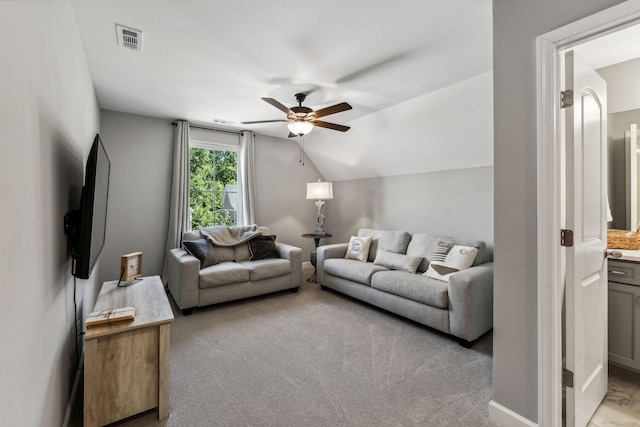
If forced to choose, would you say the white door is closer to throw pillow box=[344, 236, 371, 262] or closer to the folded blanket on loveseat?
throw pillow box=[344, 236, 371, 262]

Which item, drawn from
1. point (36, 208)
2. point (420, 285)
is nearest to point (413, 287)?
point (420, 285)

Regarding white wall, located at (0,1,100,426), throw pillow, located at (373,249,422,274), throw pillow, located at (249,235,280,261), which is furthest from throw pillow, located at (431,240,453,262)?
white wall, located at (0,1,100,426)

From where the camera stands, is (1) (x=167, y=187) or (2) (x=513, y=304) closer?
(2) (x=513, y=304)

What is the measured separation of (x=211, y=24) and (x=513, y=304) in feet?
8.61

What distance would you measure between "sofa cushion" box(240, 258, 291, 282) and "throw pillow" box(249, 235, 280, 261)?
0.11 meters

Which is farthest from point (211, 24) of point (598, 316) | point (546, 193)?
point (598, 316)

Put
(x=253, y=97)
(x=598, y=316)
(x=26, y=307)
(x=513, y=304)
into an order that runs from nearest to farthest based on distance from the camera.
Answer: (x=26, y=307), (x=513, y=304), (x=598, y=316), (x=253, y=97)

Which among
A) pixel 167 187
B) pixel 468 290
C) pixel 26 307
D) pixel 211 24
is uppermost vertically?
pixel 211 24

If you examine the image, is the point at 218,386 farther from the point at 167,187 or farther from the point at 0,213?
the point at 167,187

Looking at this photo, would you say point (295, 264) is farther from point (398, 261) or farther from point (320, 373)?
point (320, 373)

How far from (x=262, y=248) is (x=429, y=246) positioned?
2274 mm

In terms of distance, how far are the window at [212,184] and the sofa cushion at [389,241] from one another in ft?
7.82

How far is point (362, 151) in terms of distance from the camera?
15.3ft

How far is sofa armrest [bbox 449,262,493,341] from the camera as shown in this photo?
2547mm
